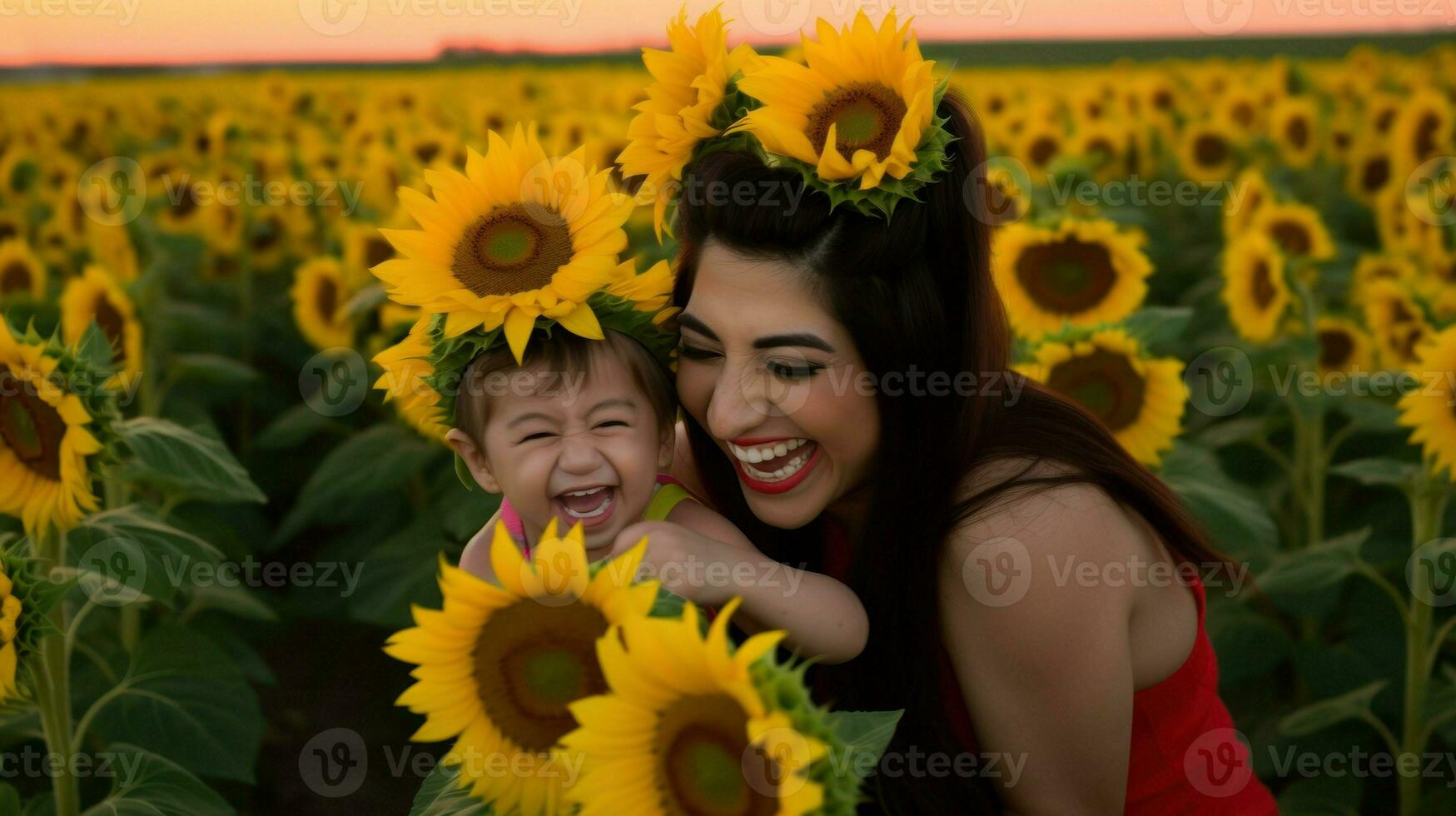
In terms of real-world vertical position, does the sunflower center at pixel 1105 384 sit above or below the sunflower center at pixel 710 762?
above

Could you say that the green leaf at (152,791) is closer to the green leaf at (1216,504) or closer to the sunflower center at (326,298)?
the green leaf at (1216,504)

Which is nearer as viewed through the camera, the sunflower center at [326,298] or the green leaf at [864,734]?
the green leaf at [864,734]

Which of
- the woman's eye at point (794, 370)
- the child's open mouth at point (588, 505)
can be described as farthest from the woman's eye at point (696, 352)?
the child's open mouth at point (588, 505)

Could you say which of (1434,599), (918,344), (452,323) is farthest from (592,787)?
(1434,599)

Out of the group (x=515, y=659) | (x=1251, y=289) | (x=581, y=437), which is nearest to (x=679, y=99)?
(x=581, y=437)

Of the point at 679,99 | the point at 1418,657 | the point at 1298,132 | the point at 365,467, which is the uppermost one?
the point at 1298,132

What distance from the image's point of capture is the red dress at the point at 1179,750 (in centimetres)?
208

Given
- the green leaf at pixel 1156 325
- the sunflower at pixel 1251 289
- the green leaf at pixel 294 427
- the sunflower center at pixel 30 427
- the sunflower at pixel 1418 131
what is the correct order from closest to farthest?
the sunflower center at pixel 30 427, the green leaf at pixel 1156 325, the sunflower at pixel 1251 289, the green leaf at pixel 294 427, the sunflower at pixel 1418 131

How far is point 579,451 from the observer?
1.78 meters

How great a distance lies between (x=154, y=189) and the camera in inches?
233

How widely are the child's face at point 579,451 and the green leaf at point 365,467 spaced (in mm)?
1895

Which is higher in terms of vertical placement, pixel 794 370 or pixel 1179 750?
pixel 794 370

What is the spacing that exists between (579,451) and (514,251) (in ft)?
0.93

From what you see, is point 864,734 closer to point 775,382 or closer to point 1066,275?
point 775,382
